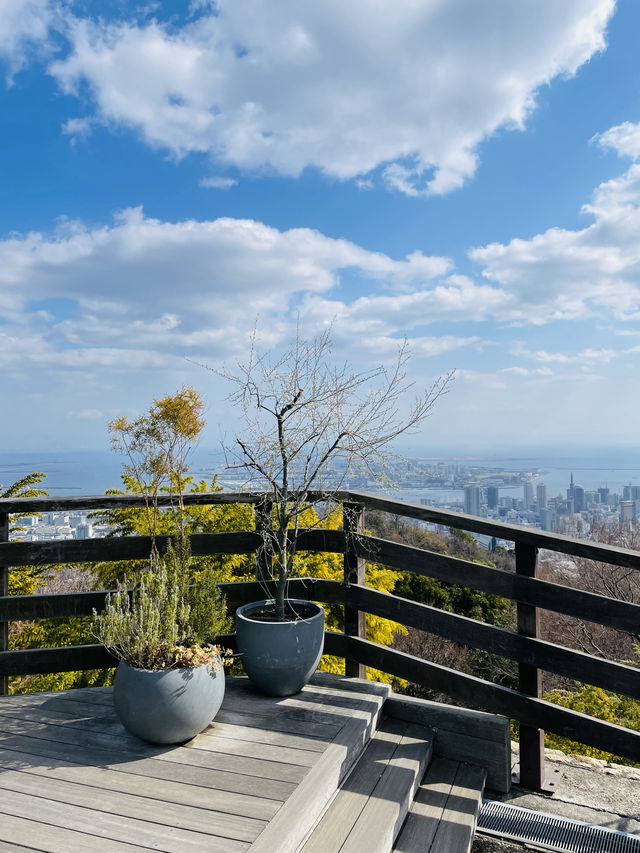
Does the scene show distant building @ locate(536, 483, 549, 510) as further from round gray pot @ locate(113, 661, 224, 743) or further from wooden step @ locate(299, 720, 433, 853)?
round gray pot @ locate(113, 661, 224, 743)

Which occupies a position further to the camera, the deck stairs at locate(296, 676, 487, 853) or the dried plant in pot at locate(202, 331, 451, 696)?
the dried plant in pot at locate(202, 331, 451, 696)

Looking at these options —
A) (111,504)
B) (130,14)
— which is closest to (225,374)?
(111,504)

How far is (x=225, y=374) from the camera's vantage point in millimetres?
3055

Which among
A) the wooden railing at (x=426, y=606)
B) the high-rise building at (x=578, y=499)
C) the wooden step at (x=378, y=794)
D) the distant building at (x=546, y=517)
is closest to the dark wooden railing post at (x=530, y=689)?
the wooden railing at (x=426, y=606)

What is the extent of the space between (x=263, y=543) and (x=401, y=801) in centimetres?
139

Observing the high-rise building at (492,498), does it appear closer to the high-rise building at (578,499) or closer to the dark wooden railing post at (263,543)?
the high-rise building at (578,499)

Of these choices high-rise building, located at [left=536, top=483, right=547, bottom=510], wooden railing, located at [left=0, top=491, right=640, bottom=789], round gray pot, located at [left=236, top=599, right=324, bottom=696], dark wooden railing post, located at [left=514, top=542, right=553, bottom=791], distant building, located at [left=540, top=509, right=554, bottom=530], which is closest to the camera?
wooden railing, located at [left=0, top=491, right=640, bottom=789]

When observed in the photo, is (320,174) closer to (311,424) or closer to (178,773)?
(311,424)

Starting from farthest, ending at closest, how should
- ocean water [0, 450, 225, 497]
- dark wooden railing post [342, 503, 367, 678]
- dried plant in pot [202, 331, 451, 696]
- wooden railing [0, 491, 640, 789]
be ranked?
ocean water [0, 450, 225, 497] → dark wooden railing post [342, 503, 367, 678] → dried plant in pot [202, 331, 451, 696] → wooden railing [0, 491, 640, 789]

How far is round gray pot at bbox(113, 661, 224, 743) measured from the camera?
83.4 inches

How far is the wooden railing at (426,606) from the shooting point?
2.23 meters

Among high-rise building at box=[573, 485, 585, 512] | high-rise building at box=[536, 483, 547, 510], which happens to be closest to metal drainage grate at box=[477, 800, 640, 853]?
high-rise building at box=[536, 483, 547, 510]

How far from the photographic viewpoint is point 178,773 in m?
1.99

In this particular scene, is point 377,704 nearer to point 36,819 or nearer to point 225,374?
point 36,819
